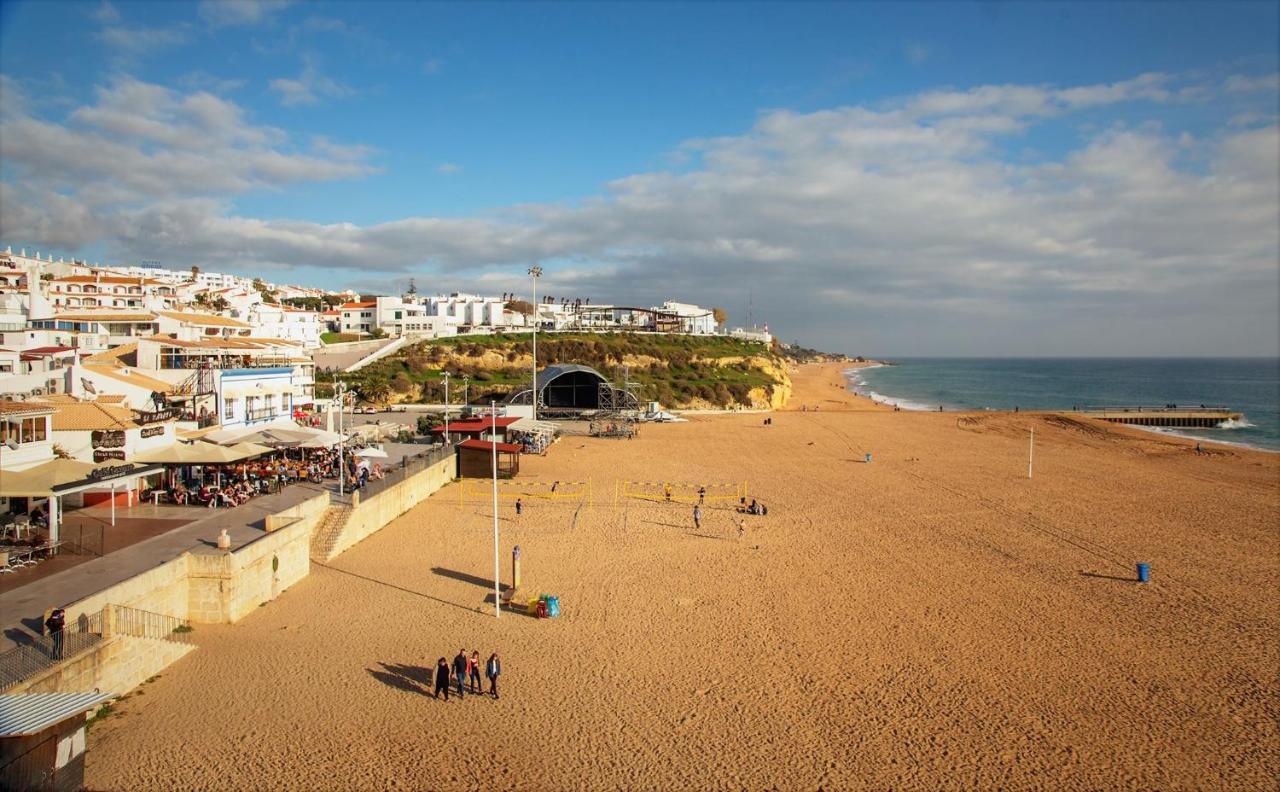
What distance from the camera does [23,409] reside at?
16.5 meters

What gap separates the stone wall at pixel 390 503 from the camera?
19.1 metres

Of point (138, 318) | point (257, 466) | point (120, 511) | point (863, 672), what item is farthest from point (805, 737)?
point (138, 318)

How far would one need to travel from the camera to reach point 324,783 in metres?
9.45

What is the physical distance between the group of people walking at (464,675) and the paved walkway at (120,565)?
5899 mm

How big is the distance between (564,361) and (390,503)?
1852 inches

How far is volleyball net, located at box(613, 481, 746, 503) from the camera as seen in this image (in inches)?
1030

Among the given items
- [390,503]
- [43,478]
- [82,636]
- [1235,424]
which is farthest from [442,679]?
[1235,424]

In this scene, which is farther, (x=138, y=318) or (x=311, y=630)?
(x=138, y=318)

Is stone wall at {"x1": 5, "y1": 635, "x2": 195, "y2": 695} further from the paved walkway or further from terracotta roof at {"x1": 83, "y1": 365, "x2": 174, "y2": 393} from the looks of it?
terracotta roof at {"x1": 83, "y1": 365, "x2": 174, "y2": 393}

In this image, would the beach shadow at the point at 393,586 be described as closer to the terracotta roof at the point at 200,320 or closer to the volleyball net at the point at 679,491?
the volleyball net at the point at 679,491

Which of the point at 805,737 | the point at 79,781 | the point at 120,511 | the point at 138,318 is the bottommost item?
the point at 805,737

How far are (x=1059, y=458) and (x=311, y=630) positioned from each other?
37870mm

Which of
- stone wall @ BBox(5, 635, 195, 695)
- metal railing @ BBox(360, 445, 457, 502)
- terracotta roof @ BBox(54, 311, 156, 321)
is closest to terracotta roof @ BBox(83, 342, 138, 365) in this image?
terracotta roof @ BBox(54, 311, 156, 321)

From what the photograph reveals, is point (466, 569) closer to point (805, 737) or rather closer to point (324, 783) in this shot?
point (324, 783)
